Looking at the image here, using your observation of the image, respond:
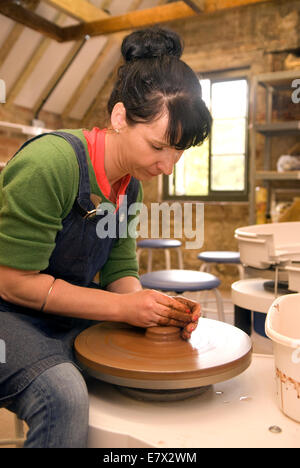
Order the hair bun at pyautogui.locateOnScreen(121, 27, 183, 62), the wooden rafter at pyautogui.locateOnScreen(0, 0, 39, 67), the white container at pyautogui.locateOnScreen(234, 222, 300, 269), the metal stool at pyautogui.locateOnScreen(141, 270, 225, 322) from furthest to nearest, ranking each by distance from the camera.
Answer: the wooden rafter at pyautogui.locateOnScreen(0, 0, 39, 67)
the metal stool at pyautogui.locateOnScreen(141, 270, 225, 322)
the white container at pyautogui.locateOnScreen(234, 222, 300, 269)
the hair bun at pyautogui.locateOnScreen(121, 27, 183, 62)

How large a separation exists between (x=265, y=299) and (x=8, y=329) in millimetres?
785

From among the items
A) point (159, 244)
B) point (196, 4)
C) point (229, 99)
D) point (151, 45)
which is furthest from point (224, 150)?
point (151, 45)

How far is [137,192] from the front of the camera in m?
1.24

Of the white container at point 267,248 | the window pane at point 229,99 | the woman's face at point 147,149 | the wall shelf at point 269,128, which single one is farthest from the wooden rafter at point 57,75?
the woman's face at point 147,149

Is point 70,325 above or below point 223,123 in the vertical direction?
below

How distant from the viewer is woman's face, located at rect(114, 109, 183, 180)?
3.07ft

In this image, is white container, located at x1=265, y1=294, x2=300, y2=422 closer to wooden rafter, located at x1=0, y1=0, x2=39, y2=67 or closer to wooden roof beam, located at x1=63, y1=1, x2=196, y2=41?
wooden roof beam, located at x1=63, y1=1, x2=196, y2=41

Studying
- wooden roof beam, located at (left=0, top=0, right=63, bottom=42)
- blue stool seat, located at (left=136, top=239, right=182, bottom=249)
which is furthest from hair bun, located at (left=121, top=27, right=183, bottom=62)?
wooden roof beam, located at (left=0, top=0, right=63, bottom=42)

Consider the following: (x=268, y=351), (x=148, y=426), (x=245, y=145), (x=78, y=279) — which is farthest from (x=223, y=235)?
(x=148, y=426)

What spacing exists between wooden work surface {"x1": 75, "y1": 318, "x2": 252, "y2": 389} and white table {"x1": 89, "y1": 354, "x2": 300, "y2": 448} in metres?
0.05

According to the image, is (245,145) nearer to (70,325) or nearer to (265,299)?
(265,299)

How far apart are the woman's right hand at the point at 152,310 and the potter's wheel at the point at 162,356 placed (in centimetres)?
2

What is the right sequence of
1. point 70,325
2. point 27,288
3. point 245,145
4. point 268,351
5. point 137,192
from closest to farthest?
point 27,288, point 70,325, point 137,192, point 268,351, point 245,145

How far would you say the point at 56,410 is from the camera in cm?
70
